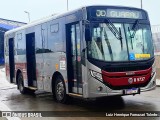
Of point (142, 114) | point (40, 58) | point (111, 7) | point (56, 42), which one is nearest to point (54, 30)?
point (56, 42)

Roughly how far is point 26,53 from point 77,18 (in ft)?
17.7

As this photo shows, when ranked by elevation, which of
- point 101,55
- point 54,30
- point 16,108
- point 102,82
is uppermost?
point 54,30

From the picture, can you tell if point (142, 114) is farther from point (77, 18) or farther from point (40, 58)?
point (40, 58)

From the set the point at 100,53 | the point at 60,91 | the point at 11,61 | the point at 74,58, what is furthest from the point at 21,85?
the point at 100,53

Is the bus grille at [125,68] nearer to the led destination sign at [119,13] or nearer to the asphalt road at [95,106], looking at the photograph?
the asphalt road at [95,106]

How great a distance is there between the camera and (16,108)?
11.6 meters

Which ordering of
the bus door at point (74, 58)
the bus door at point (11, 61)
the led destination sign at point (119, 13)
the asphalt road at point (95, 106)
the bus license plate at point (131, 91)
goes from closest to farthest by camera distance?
the asphalt road at point (95, 106) → the bus license plate at point (131, 91) → the led destination sign at point (119, 13) → the bus door at point (74, 58) → the bus door at point (11, 61)

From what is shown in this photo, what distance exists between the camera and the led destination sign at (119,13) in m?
10.2

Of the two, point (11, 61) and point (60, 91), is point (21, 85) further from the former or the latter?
point (60, 91)

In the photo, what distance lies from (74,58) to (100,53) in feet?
4.53

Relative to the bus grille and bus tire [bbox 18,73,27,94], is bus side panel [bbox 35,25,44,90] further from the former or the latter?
the bus grille

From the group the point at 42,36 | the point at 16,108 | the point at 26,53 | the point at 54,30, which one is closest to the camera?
the point at 16,108

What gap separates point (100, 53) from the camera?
32.5 ft

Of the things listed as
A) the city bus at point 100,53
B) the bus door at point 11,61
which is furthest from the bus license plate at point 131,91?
the bus door at point 11,61
